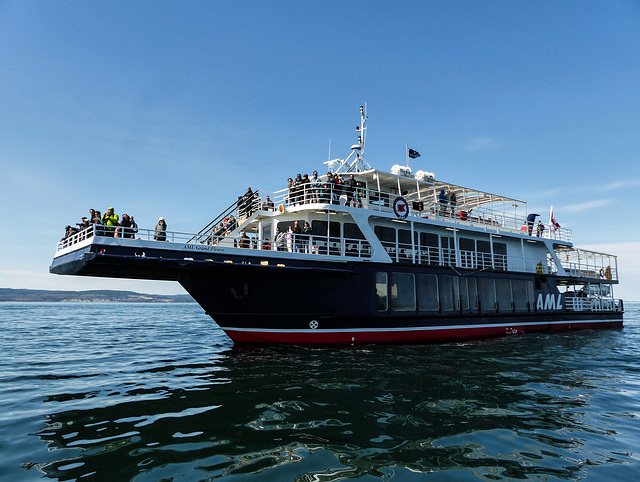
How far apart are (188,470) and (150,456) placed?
0.75 meters

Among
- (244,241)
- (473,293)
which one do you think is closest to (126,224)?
(244,241)

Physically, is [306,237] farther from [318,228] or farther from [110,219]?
[110,219]

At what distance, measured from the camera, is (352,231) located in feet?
55.3

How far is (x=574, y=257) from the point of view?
86.3 ft

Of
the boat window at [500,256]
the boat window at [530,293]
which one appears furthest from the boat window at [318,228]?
the boat window at [530,293]

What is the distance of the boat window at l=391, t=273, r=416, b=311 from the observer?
52.4 feet

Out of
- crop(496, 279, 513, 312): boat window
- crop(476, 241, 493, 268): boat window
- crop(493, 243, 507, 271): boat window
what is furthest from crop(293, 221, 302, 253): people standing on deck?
crop(493, 243, 507, 271): boat window

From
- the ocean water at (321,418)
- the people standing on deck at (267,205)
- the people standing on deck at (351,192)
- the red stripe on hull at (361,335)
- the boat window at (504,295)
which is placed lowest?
the ocean water at (321,418)

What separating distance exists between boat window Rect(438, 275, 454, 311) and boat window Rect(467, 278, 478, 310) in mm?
1203

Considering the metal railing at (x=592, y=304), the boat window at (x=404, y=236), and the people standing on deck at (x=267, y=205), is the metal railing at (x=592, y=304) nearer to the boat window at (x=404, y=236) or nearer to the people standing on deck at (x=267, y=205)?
the boat window at (x=404, y=236)

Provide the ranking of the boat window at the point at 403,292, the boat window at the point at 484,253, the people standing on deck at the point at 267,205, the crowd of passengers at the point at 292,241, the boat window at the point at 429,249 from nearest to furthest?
1. the crowd of passengers at the point at 292,241
2. the boat window at the point at 403,292
3. the people standing on deck at the point at 267,205
4. the boat window at the point at 429,249
5. the boat window at the point at 484,253

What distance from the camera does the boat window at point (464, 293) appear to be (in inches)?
709

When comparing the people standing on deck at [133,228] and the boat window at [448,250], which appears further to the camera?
the boat window at [448,250]

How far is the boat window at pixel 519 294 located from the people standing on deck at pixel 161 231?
16.5 meters
